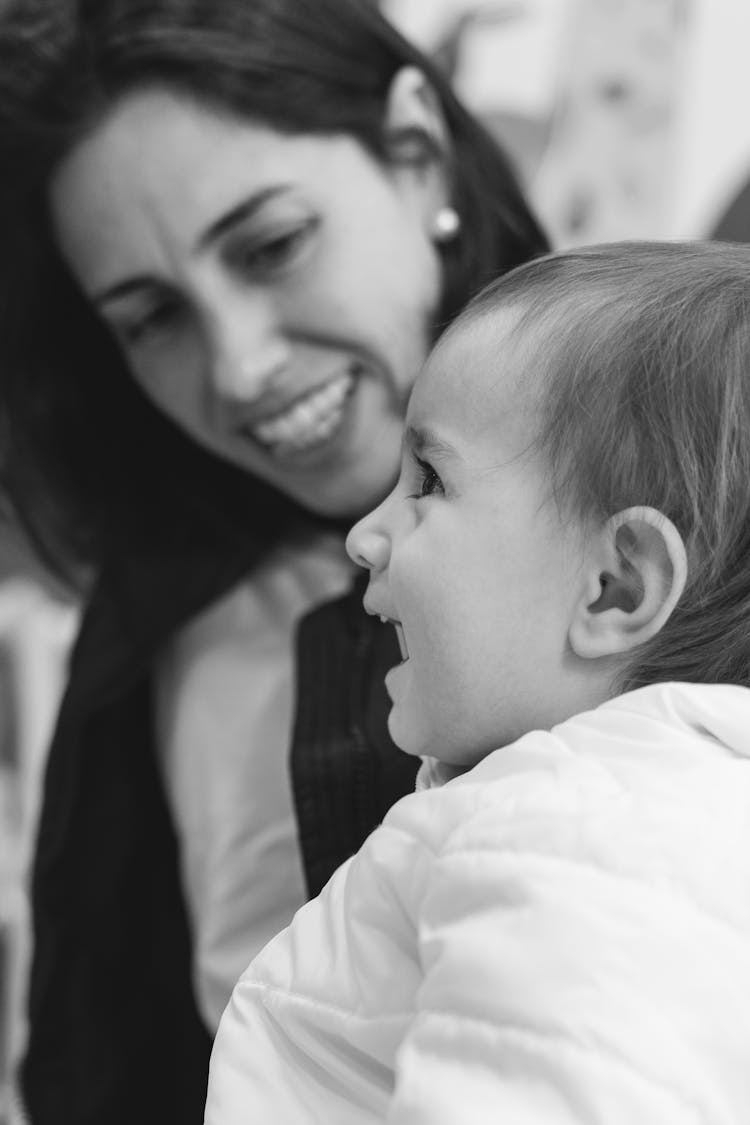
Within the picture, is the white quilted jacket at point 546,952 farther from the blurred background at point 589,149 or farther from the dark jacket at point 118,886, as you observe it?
the blurred background at point 589,149

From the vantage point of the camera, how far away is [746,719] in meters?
0.57

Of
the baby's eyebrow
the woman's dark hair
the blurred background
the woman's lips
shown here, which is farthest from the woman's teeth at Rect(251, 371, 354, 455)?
the blurred background

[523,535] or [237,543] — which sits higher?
[523,535]

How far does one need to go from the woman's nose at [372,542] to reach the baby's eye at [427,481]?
2cm

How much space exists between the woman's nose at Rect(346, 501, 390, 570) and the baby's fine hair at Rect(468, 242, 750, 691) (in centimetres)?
10

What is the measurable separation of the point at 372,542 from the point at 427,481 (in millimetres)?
43

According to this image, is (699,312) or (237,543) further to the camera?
(237,543)

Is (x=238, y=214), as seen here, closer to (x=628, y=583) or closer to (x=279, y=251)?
(x=279, y=251)

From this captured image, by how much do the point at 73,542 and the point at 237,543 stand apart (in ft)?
0.59

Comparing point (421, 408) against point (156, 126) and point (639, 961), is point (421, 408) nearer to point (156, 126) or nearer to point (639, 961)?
point (639, 961)

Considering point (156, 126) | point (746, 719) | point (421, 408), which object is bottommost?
point (746, 719)

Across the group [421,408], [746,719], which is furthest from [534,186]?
[746,719]

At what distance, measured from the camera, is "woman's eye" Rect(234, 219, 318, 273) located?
0.97m

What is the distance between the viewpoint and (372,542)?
679mm
